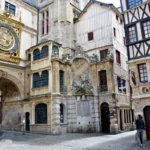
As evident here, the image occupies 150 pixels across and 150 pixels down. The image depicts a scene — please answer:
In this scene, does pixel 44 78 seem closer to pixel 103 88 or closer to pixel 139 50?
pixel 103 88

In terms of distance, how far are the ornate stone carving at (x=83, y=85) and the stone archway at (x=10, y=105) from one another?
7069 millimetres

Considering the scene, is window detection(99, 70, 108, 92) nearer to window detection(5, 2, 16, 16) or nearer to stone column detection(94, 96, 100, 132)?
stone column detection(94, 96, 100, 132)

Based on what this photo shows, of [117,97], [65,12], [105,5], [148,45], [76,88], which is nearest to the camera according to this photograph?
[148,45]

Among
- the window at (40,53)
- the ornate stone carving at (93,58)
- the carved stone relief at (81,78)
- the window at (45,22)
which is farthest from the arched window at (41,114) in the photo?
the window at (45,22)

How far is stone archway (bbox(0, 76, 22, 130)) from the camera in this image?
74.1ft

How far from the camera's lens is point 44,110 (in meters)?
19.8

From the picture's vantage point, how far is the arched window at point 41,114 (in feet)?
64.6

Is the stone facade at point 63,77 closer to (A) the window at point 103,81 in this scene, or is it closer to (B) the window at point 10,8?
(A) the window at point 103,81

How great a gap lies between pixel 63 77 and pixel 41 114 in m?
4.72

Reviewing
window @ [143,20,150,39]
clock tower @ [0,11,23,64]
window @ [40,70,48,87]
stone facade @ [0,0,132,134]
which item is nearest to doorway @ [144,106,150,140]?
stone facade @ [0,0,132,134]

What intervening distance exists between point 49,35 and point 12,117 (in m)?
11.5

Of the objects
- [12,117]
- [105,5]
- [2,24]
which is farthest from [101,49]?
[12,117]

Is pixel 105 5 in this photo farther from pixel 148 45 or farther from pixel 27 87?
pixel 27 87

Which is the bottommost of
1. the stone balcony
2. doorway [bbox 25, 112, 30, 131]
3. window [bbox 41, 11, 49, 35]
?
doorway [bbox 25, 112, 30, 131]
